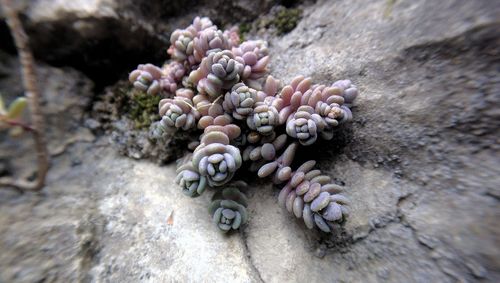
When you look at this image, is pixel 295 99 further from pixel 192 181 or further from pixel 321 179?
pixel 192 181

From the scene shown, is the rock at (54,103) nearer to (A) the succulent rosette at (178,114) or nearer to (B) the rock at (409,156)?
(A) the succulent rosette at (178,114)

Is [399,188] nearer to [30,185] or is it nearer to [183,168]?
[183,168]

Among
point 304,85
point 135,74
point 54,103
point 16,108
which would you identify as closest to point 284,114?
point 304,85

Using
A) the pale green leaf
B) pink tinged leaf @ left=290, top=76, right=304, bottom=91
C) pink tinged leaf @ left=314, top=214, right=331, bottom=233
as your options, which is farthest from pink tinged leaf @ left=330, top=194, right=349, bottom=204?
the pale green leaf

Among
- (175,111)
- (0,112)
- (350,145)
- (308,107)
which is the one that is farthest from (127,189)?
(350,145)

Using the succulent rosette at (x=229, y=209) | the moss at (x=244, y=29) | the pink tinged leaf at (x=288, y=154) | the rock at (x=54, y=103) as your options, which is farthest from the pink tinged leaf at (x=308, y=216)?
the rock at (x=54, y=103)
